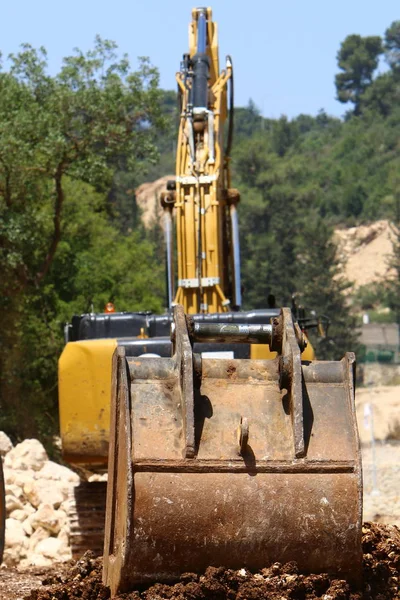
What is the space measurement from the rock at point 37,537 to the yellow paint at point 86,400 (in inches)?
63.0

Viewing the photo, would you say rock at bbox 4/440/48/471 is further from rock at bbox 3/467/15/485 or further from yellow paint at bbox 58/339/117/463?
yellow paint at bbox 58/339/117/463

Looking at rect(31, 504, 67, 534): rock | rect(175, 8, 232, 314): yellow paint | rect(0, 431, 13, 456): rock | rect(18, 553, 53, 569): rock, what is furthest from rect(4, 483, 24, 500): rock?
rect(175, 8, 232, 314): yellow paint

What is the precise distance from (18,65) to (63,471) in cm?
1059

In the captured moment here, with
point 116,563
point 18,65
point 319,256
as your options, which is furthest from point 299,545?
point 319,256

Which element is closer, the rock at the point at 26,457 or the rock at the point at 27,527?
the rock at the point at 27,527

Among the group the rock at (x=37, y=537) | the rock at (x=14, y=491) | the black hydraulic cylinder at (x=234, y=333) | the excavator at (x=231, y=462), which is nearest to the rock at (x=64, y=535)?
the rock at (x=37, y=537)

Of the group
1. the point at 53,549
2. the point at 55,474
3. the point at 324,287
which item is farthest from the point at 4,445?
the point at 324,287

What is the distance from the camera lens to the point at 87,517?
11938mm

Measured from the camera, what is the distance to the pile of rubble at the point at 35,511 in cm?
1188

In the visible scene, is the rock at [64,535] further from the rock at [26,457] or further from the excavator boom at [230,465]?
the excavator boom at [230,465]

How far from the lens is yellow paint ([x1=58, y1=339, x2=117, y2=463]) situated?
10.7 metres

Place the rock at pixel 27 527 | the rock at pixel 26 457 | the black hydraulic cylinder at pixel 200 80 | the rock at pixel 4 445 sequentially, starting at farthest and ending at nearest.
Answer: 1. the rock at pixel 4 445
2. the black hydraulic cylinder at pixel 200 80
3. the rock at pixel 26 457
4. the rock at pixel 27 527

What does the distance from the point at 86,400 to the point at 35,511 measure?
2.59 m

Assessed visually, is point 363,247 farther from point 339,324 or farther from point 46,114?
point 46,114
